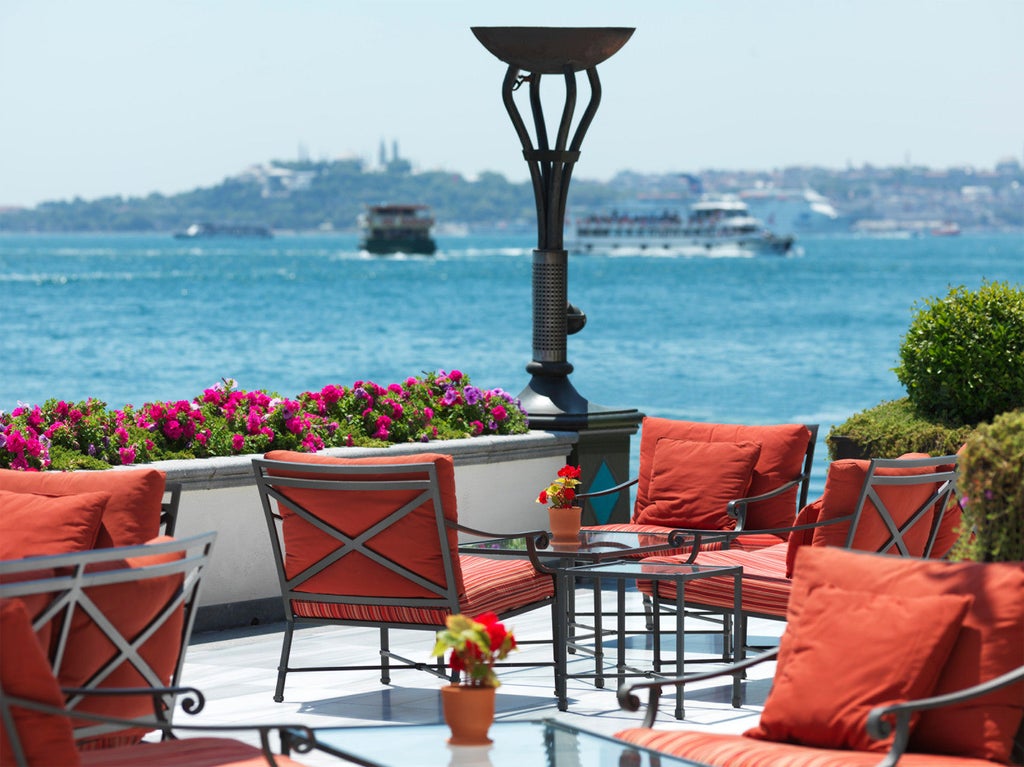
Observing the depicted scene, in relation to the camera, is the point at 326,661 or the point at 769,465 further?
the point at 769,465

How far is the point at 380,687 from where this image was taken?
17.6 feet

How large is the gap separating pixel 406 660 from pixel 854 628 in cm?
218

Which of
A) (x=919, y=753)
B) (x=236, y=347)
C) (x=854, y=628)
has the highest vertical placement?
(x=854, y=628)

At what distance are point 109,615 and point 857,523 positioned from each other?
2.52m

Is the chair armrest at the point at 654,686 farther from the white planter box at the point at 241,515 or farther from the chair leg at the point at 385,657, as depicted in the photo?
the white planter box at the point at 241,515

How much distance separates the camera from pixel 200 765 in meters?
3.00

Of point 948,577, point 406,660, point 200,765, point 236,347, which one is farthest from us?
point 236,347

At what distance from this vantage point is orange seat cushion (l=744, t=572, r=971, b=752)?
3.21 m

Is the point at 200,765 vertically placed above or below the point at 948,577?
below

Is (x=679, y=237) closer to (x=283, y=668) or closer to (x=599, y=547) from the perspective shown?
(x=599, y=547)

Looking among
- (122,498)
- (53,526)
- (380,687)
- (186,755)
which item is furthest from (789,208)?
(186,755)

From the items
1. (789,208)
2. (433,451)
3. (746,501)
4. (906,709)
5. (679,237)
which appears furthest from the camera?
(789,208)

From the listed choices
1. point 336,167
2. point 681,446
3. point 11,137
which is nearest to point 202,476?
point 681,446

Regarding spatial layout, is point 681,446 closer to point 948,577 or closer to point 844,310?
point 948,577
